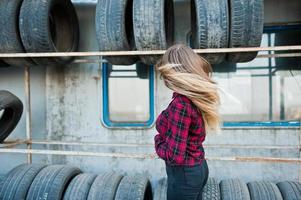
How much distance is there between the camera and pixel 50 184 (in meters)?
2.58

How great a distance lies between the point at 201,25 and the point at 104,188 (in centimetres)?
162

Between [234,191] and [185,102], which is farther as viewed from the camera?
[234,191]

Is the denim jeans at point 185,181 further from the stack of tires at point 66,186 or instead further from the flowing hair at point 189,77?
the stack of tires at point 66,186

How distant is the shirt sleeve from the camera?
1447 millimetres

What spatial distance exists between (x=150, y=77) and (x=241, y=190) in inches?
63.4

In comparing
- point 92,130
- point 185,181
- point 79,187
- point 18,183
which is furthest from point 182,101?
point 92,130

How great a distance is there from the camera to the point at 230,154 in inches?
132

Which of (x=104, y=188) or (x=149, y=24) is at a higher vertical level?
(x=149, y=24)

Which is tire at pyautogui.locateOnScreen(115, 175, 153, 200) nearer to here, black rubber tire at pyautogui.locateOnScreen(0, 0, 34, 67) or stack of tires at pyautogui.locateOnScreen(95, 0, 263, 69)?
stack of tires at pyautogui.locateOnScreen(95, 0, 263, 69)

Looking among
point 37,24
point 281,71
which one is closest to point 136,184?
point 37,24

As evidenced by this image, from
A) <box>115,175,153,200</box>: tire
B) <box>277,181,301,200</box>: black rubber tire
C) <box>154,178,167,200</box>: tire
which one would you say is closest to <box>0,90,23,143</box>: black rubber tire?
<box>115,175,153,200</box>: tire

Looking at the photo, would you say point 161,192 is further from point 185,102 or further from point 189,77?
point 189,77

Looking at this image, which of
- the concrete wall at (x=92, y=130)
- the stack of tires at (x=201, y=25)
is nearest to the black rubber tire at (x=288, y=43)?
the concrete wall at (x=92, y=130)

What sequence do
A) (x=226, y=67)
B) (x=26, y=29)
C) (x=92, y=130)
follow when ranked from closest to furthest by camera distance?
(x=26, y=29) < (x=226, y=67) < (x=92, y=130)
